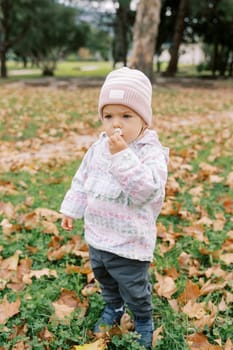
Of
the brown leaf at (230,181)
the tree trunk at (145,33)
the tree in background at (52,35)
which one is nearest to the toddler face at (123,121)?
the brown leaf at (230,181)

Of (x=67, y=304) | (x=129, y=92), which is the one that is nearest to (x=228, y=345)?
(x=67, y=304)

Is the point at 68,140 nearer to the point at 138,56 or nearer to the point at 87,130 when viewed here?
the point at 87,130

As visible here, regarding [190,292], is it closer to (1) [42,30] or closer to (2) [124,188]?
(2) [124,188]

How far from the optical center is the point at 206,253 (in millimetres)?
2928

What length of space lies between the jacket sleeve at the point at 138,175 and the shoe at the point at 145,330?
734mm

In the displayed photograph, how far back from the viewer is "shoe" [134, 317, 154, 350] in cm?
212

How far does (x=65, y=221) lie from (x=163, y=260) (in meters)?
0.97

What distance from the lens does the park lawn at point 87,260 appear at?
2.21 meters

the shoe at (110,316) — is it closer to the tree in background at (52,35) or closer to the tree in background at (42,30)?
the tree in background at (42,30)

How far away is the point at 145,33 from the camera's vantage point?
13617 millimetres

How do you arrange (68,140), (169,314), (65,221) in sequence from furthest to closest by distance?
1. (68,140)
2. (169,314)
3. (65,221)

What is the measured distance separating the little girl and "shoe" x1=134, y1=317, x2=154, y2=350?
8 centimetres

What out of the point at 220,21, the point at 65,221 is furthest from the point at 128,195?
the point at 220,21

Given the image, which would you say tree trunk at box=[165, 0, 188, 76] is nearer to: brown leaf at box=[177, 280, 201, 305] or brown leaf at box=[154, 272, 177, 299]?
brown leaf at box=[154, 272, 177, 299]
